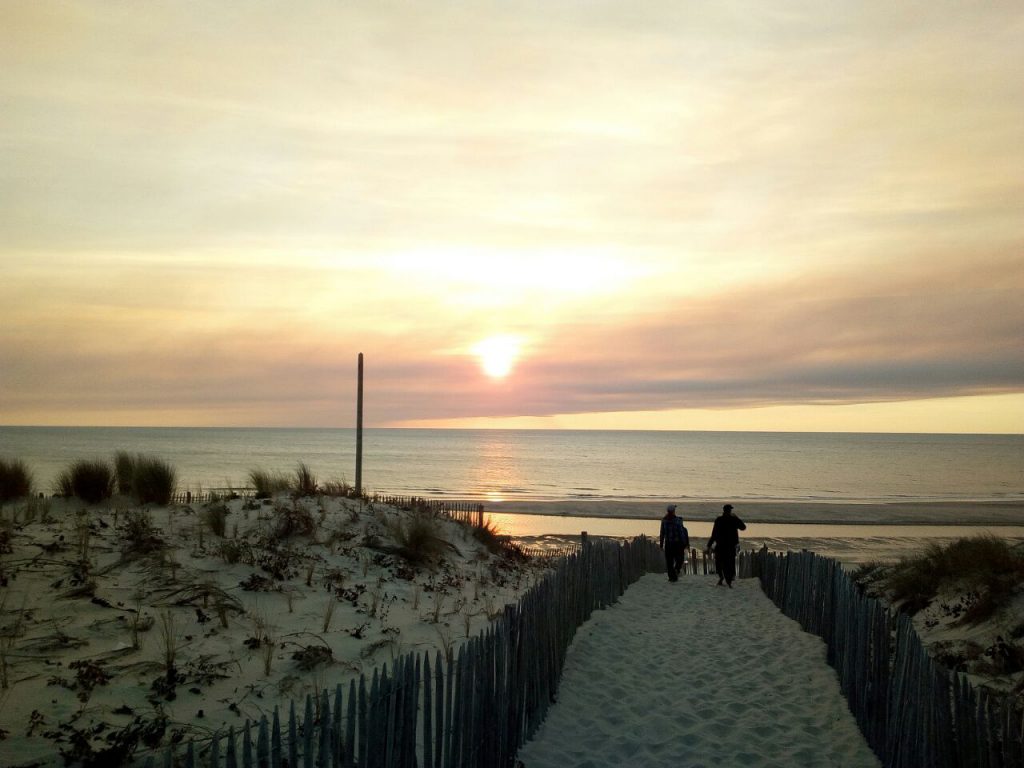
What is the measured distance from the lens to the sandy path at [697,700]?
20.0 ft

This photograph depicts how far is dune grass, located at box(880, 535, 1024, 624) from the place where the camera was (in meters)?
9.70

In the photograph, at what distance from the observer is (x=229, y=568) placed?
9.48m

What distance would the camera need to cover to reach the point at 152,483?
44.4 feet

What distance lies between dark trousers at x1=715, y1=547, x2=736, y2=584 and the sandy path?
324 centimetres

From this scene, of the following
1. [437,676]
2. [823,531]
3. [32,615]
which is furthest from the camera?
[823,531]

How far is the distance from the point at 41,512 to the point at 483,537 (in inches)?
312

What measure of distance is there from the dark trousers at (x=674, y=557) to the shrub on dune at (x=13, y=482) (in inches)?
489

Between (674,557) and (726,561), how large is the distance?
1213mm

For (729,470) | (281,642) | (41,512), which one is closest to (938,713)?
(281,642)

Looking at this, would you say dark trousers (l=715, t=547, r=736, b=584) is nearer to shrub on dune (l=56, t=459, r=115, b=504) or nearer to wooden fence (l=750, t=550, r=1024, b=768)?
wooden fence (l=750, t=550, r=1024, b=768)

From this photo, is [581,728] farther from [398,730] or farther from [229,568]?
[229,568]

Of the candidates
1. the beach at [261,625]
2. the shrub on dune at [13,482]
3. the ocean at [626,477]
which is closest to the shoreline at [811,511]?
the ocean at [626,477]

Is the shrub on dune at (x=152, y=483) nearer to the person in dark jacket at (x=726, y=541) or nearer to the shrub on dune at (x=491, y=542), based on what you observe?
the shrub on dune at (x=491, y=542)

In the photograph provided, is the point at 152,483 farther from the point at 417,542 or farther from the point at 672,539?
the point at 672,539
